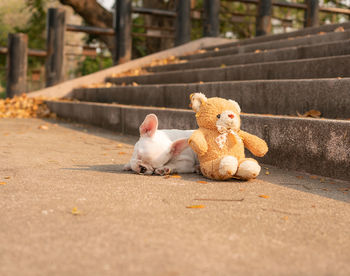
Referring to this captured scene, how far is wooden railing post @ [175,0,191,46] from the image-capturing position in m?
10.3

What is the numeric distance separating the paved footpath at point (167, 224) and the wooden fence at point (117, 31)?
20.8 feet

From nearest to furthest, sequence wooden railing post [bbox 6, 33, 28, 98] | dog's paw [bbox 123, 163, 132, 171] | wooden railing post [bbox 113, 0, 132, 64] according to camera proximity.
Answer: dog's paw [bbox 123, 163, 132, 171], wooden railing post [bbox 6, 33, 28, 98], wooden railing post [bbox 113, 0, 132, 64]

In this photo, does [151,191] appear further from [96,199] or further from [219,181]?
[219,181]

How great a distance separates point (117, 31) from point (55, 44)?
149 centimetres

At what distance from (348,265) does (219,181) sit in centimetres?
135

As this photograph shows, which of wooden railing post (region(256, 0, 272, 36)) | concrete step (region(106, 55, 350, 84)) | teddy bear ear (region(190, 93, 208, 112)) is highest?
wooden railing post (region(256, 0, 272, 36))

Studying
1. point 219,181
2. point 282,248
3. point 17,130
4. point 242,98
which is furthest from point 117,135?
point 282,248

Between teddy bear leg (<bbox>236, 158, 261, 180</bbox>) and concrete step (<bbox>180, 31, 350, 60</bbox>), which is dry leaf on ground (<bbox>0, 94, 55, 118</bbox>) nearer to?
concrete step (<bbox>180, 31, 350, 60</bbox>)

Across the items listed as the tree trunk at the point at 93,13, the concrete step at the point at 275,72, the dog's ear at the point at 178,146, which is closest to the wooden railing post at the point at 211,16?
the tree trunk at the point at 93,13

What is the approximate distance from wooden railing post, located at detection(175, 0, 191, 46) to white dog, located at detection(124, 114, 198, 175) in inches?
312

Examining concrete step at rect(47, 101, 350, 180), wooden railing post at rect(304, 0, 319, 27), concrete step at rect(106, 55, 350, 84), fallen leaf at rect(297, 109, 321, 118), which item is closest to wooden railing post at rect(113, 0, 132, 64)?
concrete step at rect(106, 55, 350, 84)

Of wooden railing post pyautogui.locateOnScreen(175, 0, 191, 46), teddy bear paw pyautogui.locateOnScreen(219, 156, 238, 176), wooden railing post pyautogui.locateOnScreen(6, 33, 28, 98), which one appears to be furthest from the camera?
wooden railing post pyautogui.locateOnScreen(175, 0, 191, 46)

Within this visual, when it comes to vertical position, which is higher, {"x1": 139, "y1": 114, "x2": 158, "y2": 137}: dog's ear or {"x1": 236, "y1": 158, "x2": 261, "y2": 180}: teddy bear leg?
{"x1": 139, "y1": 114, "x2": 158, "y2": 137}: dog's ear

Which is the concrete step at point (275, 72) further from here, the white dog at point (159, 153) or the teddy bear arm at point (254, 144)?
the white dog at point (159, 153)
